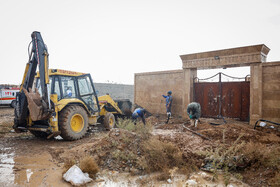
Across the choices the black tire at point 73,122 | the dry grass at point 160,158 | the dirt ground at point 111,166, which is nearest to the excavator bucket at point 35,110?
the black tire at point 73,122

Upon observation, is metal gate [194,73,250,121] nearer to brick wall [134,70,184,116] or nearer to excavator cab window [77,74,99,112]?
brick wall [134,70,184,116]

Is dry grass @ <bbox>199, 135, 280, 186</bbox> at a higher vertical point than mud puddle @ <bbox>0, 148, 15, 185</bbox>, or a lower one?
higher

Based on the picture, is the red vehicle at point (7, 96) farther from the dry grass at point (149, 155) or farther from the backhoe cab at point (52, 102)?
the dry grass at point (149, 155)

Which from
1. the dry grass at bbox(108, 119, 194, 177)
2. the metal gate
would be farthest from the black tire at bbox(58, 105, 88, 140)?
the metal gate

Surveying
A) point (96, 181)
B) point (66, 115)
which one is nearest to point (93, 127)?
point (66, 115)

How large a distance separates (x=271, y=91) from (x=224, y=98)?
202cm

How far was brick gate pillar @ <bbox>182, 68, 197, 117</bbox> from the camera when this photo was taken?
10.4 m

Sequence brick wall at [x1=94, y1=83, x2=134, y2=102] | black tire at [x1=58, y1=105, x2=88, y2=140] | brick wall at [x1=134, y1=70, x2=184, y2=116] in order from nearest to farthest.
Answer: black tire at [x1=58, y1=105, x2=88, y2=140] < brick wall at [x1=134, y1=70, x2=184, y2=116] < brick wall at [x1=94, y1=83, x2=134, y2=102]

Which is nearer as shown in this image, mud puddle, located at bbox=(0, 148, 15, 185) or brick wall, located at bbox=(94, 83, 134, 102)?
mud puddle, located at bbox=(0, 148, 15, 185)

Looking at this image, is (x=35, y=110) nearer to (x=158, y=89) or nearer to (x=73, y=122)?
(x=73, y=122)

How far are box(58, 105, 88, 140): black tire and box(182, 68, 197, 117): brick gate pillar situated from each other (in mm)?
5359

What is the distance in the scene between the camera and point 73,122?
23.4 feet

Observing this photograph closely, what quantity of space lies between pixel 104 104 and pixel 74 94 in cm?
200

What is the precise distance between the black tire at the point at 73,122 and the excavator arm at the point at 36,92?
527 mm
